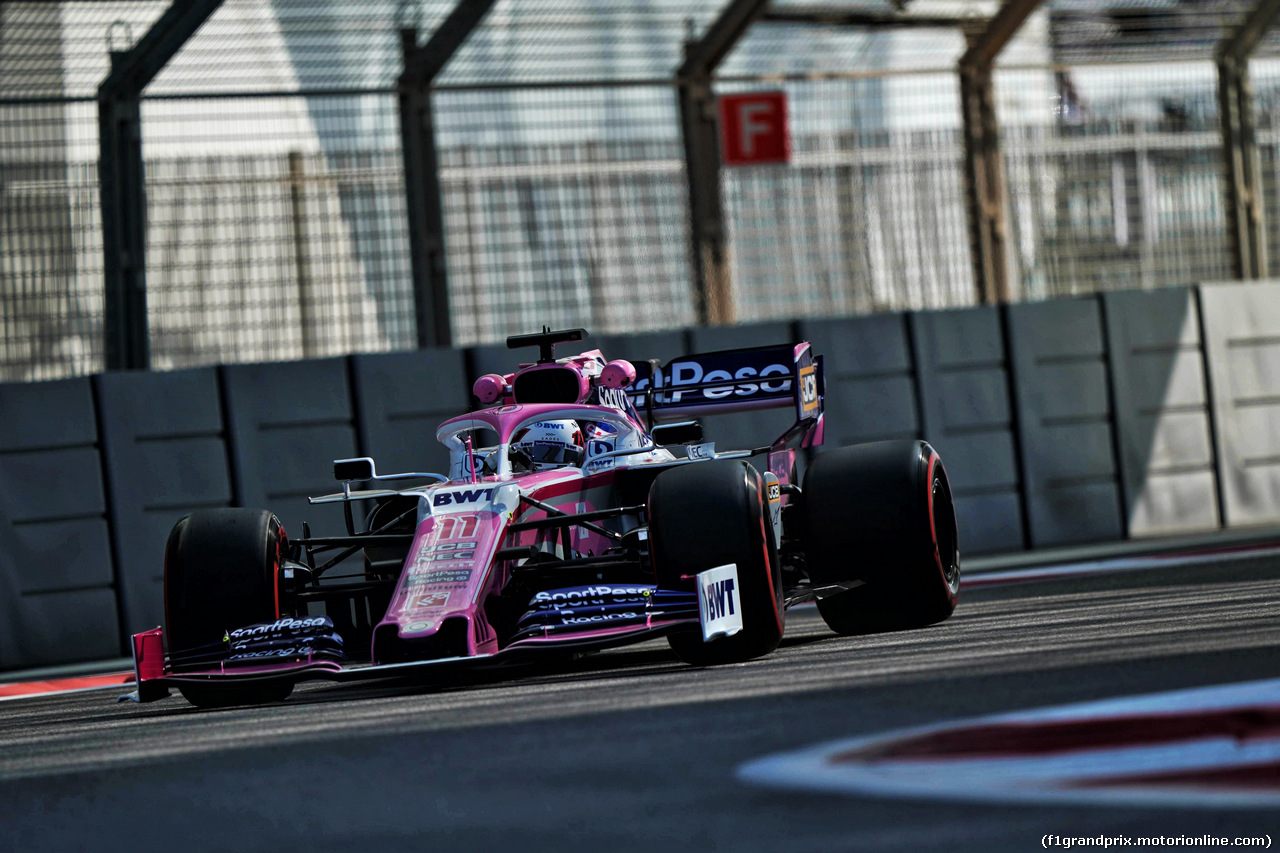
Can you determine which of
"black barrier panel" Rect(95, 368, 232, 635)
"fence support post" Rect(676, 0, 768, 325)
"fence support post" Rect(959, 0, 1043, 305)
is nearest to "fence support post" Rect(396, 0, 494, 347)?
"black barrier panel" Rect(95, 368, 232, 635)

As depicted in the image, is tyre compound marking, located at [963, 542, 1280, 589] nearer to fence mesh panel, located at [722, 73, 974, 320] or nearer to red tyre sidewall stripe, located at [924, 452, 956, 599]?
fence mesh panel, located at [722, 73, 974, 320]

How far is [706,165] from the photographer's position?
12.4 metres

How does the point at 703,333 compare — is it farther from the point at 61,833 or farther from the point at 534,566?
the point at 61,833

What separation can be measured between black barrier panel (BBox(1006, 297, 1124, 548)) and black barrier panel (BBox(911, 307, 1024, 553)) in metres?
0.11

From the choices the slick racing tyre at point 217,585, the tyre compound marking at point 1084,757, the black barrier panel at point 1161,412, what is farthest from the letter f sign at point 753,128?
the tyre compound marking at point 1084,757

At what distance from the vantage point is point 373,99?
11.6 meters

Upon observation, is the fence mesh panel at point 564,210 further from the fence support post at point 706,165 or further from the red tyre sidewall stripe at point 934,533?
the red tyre sidewall stripe at point 934,533

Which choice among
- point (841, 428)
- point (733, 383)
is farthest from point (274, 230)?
point (733, 383)

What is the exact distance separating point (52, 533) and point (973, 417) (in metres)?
5.88

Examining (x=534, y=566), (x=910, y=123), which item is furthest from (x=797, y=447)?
(x=910, y=123)

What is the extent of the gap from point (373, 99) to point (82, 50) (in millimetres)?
1795

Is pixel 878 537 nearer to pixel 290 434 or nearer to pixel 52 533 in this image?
pixel 290 434

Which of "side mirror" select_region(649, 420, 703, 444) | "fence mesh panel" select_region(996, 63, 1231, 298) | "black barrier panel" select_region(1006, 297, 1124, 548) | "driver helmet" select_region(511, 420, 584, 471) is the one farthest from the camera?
"fence mesh panel" select_region(996, 63, 1231, 298)

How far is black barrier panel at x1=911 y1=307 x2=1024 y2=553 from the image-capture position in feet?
39.8
